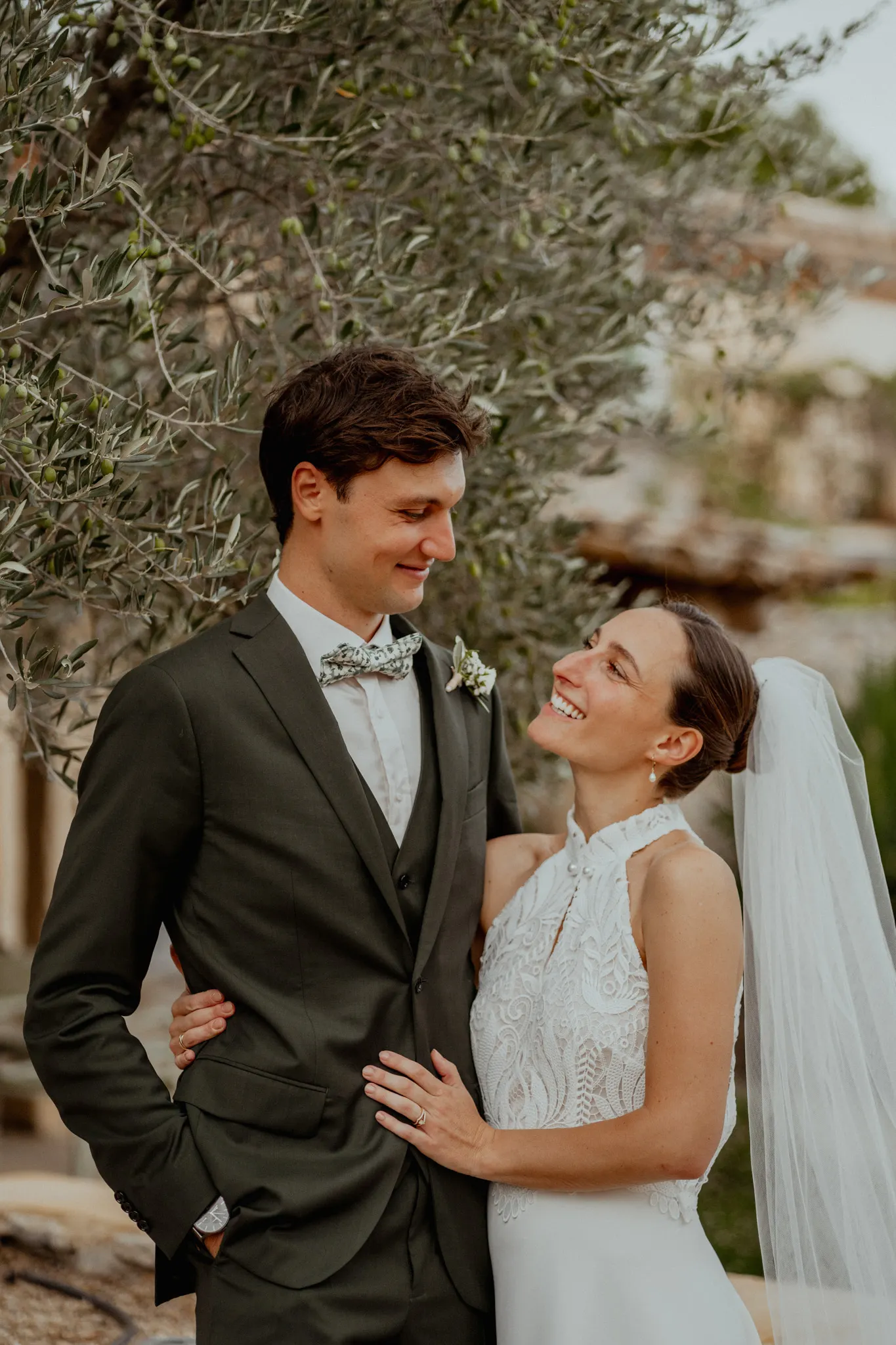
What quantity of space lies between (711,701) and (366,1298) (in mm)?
1317

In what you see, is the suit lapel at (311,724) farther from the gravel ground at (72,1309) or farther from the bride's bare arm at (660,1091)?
the gravel ground at (72,1309)

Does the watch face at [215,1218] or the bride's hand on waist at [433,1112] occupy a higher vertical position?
the bride's hand on waist at [433,1112]

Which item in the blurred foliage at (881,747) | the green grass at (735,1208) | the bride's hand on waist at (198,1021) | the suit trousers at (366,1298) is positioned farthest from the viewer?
the blurred foliage at (881,747)

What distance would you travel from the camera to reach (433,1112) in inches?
96.5

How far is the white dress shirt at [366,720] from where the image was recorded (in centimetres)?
257

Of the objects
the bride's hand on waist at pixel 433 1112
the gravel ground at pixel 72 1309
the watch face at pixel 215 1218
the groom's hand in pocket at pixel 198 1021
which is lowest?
the gravel ground at pixel 72 1309

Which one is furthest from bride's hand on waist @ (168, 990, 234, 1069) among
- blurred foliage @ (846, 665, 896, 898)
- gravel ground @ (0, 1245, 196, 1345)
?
blurred foliage @ (846, 665, 896, 898)

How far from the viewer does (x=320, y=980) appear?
7.89 ft

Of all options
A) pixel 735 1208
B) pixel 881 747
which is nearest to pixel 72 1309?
pixel 735 1208

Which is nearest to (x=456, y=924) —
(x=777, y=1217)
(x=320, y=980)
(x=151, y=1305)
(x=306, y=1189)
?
(x=320, y=980)

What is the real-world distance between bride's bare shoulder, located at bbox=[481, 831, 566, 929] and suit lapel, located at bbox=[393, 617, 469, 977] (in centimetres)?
35

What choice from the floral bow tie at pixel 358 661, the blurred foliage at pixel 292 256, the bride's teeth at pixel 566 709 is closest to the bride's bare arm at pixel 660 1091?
the bride's teeth at pixel 566 709

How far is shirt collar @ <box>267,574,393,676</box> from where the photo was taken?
260 centimetres

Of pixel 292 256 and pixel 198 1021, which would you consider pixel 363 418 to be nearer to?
pixel 198 1021
